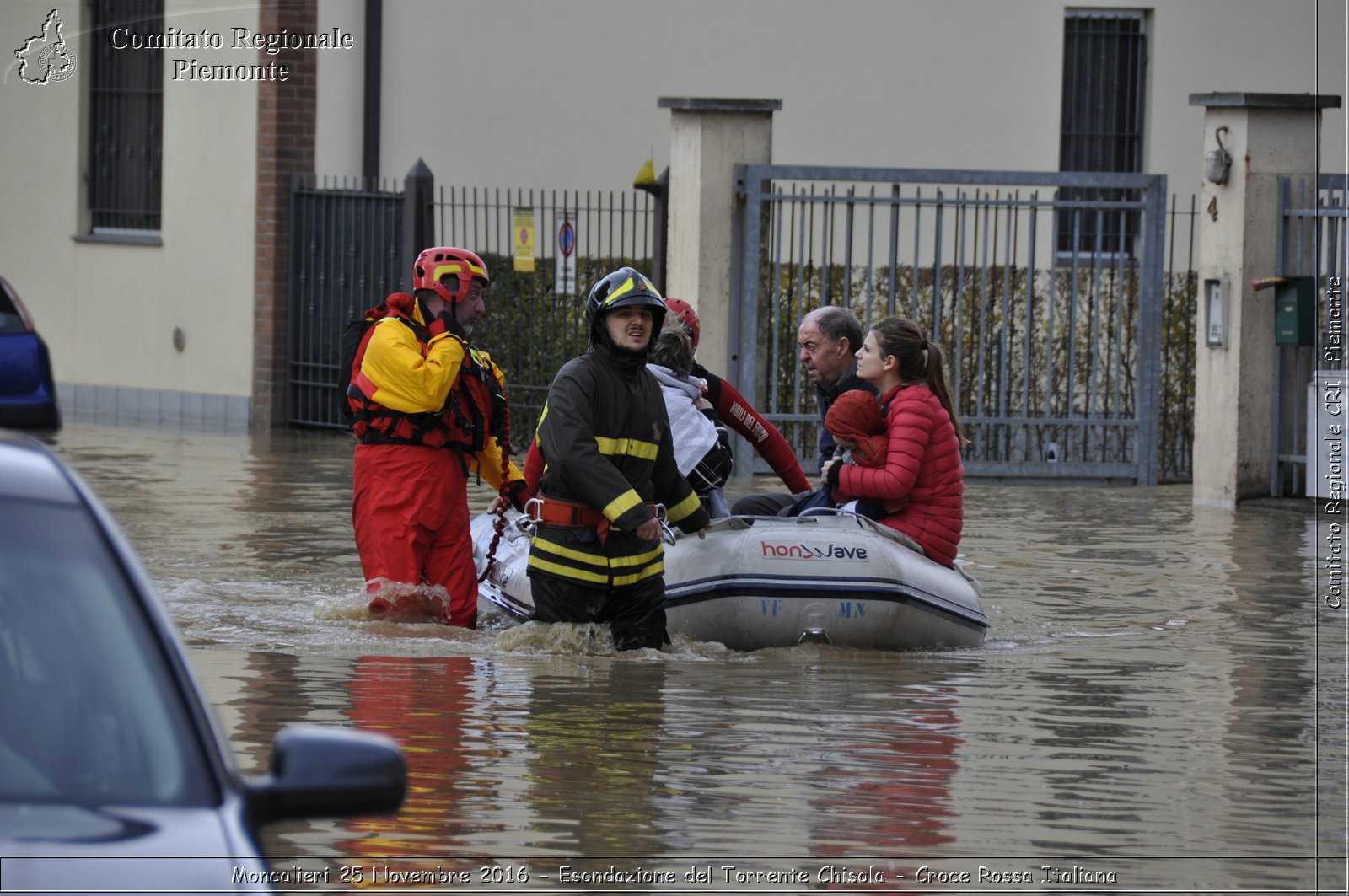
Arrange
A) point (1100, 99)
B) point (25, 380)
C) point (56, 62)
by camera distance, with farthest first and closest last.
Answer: point (1100, 99) < point (56, 62) < point (25, 380)

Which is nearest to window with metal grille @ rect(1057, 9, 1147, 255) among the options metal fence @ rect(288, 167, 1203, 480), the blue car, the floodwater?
metal fence @ rect(288, 167, 1203, 480)

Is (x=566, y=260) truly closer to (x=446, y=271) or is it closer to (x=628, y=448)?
(x=446, y=271)

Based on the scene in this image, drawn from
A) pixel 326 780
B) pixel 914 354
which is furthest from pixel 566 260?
pixel 326 780

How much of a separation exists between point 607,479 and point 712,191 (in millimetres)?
8393

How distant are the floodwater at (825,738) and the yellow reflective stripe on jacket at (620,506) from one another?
617mm

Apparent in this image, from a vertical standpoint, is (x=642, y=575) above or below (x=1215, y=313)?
below

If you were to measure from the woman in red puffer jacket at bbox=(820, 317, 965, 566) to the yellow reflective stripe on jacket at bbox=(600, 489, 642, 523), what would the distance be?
147cm

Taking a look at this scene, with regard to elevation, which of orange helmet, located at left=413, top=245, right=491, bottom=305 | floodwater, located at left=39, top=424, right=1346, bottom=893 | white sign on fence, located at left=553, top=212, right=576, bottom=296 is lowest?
floodwater, located at left=39, top=424, right=1346, bottom=893

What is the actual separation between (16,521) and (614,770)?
116 inches

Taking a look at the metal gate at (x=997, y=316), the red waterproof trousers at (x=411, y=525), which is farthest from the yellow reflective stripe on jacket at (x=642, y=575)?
the metal gate at (x=997, y=316)

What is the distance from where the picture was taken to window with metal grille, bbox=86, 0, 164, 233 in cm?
1980

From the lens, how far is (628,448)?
753 centimetres

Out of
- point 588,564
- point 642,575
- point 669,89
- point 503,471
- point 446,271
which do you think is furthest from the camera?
point 669,89

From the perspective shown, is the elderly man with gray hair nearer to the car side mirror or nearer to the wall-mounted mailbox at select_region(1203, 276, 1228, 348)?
the car side mirror
